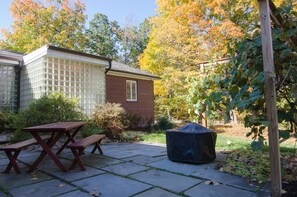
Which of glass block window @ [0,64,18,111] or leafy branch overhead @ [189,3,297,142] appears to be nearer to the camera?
leafy branch overhead @ [189,3,297,142]

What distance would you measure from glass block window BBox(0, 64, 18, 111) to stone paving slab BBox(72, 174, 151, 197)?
823 cm

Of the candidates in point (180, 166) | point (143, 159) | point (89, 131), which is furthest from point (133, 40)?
point (180, 166)

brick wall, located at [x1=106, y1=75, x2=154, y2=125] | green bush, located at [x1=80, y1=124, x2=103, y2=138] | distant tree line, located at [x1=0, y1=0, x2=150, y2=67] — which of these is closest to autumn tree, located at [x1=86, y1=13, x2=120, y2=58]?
distant tree line, located at [x1=0, y1=0, x2=150, y2=67]

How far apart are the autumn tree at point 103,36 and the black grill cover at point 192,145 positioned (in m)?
27.6

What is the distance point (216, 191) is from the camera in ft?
9.89

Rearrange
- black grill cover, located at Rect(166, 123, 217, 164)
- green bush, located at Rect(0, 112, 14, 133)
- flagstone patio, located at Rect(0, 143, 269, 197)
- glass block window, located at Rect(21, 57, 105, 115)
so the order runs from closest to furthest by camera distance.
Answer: flagstone patio, located at Rect(0, 143, 269, 197) < black grill cover, located at Rect(166, 123, 217, 164) < green bush, located at Rect(0, 112, 14, 133) < glass block window, located at Rect(21, 57, 105, 115)

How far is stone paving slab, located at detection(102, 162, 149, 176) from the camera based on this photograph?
3969 millimetres

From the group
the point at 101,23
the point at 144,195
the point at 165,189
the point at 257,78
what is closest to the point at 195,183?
the point at 165,189

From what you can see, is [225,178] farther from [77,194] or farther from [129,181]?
[77,194]

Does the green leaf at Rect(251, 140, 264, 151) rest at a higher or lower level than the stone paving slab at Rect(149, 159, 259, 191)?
higher

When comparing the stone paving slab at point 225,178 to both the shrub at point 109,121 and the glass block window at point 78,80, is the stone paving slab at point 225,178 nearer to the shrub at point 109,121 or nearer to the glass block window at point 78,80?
the shrub at point 109,121

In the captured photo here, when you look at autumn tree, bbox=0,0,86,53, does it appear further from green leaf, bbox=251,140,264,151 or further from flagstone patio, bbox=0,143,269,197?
green leaf, bbox=251,140,264,151

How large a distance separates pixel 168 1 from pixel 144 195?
13.3 meters

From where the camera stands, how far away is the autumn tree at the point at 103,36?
3070cm
